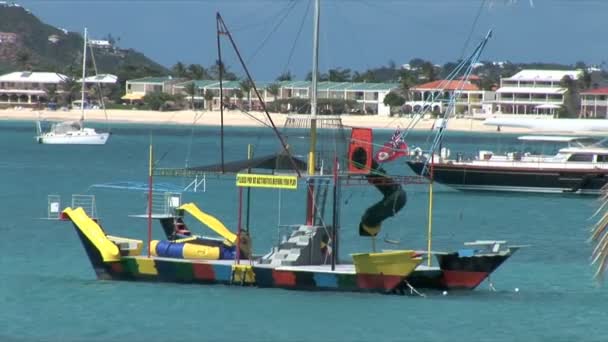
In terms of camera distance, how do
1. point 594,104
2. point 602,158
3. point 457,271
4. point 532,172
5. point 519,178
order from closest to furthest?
point 457,271 → point 602,158 → point 532,172 → point 519,178 → point 594,104

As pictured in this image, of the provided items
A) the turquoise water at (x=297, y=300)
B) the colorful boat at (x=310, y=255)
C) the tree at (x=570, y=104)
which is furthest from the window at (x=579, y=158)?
the tree at (x=570, y=104)

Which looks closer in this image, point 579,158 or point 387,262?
point 387,262

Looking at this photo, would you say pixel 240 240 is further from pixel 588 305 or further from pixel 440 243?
pixel 440 243

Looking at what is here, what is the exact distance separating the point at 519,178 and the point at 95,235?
3793cm

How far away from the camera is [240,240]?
3338 centimetres

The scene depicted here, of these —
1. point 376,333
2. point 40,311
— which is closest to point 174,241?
point 40,311

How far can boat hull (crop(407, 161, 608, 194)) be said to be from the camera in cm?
6838

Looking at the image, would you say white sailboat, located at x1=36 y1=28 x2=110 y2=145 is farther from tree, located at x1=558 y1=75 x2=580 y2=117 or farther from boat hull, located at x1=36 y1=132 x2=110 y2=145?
tree, located at x1=558 y1=75 x2=580 y2=117

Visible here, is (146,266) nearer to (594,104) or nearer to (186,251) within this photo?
(186,251)

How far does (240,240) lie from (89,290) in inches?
145

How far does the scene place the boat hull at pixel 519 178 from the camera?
224 ft

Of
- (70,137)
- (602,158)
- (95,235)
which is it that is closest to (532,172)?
(602,158)

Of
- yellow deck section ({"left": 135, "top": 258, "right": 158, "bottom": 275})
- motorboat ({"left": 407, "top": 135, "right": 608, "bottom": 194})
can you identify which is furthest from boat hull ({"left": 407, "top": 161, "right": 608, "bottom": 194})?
yellow deck section ({"left": 135, "top": 258, "right": 158, "bottom": 275})

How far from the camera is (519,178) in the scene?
227 feet
